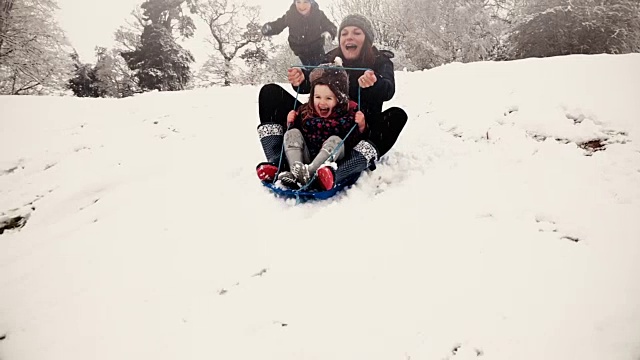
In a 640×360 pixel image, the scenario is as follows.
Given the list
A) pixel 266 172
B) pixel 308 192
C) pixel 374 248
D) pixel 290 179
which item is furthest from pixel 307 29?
pixel 374 248

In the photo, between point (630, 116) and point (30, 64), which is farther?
point (30, 64)

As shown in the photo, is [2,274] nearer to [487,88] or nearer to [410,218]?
[410,218]

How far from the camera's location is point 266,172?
271 cm

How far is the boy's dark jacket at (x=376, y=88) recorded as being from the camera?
2.97 meters

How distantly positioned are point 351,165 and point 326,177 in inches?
11.4

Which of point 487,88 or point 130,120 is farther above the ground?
point 487,88

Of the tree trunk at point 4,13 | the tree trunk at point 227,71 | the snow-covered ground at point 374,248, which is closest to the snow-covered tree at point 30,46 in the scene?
the tree trunk at point 4,13

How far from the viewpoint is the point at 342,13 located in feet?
48.5

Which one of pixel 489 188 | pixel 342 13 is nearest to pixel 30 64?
pixel 342 13

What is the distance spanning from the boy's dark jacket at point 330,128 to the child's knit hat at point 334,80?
11cm

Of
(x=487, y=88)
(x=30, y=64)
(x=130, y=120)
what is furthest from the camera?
(x=30, y=64)

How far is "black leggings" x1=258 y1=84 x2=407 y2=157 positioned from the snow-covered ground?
244mm

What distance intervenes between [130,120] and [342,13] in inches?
467

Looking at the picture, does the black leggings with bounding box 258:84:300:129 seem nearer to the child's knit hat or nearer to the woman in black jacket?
the woman in black jacket
